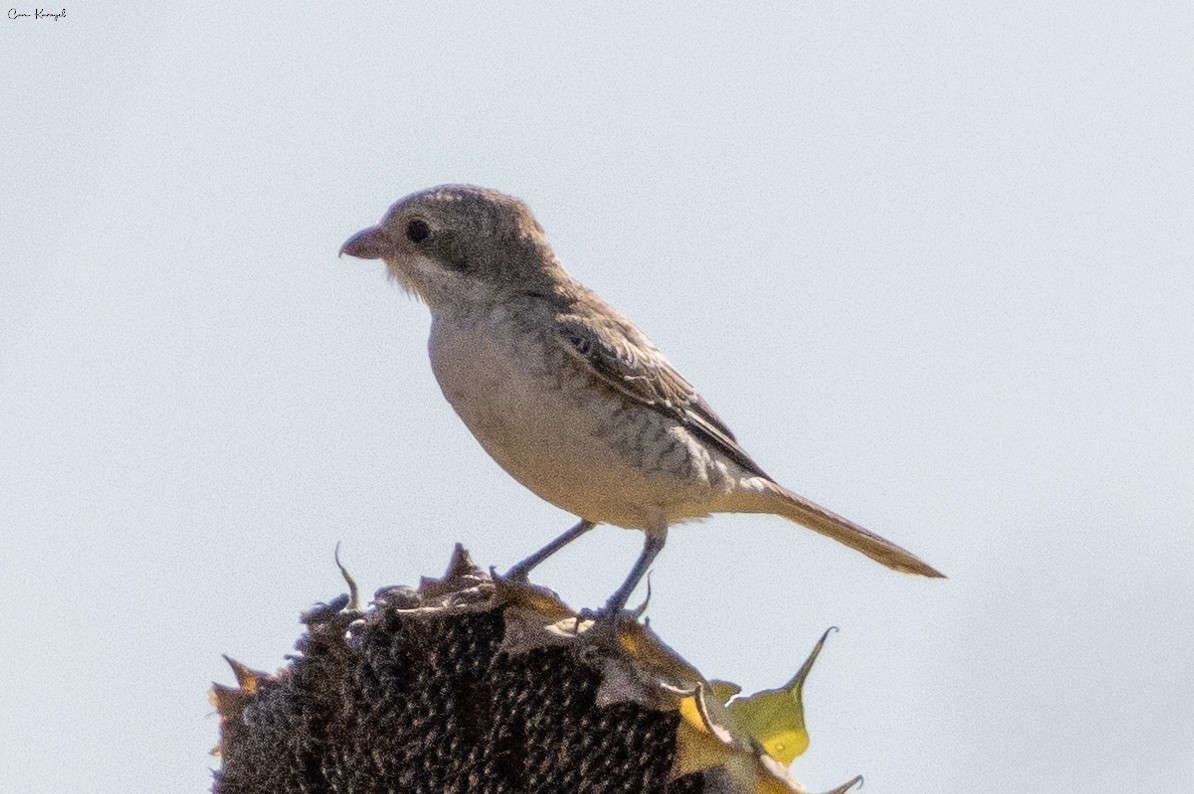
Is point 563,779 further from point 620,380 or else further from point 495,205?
point 495,205

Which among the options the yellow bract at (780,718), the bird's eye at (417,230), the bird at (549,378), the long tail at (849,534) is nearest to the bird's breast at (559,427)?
the bird at (549,378)

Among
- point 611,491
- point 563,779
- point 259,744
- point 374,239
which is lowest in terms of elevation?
point 259,744

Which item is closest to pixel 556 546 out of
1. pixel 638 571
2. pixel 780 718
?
pixel 638 571

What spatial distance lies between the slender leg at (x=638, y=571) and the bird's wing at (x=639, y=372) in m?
0.47

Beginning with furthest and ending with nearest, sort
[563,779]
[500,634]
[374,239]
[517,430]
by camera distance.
A: 1. [374,239]
2. [517,430]
3. [500,634]
4. [563,779]

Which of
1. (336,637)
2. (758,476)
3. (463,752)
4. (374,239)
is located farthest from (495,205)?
(463,752)

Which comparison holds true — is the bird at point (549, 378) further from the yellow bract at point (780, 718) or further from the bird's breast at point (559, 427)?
the yellow bract at point (780, 718)

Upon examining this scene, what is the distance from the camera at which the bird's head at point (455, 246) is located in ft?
22.4

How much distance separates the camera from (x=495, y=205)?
22.6ft

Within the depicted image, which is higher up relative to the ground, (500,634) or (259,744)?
(500,634)

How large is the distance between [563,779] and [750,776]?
50cm

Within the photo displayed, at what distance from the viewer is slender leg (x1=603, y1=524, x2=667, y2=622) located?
212 inches

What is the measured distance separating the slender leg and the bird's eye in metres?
1.40

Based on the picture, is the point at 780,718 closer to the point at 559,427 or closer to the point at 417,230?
the point at 559,427
